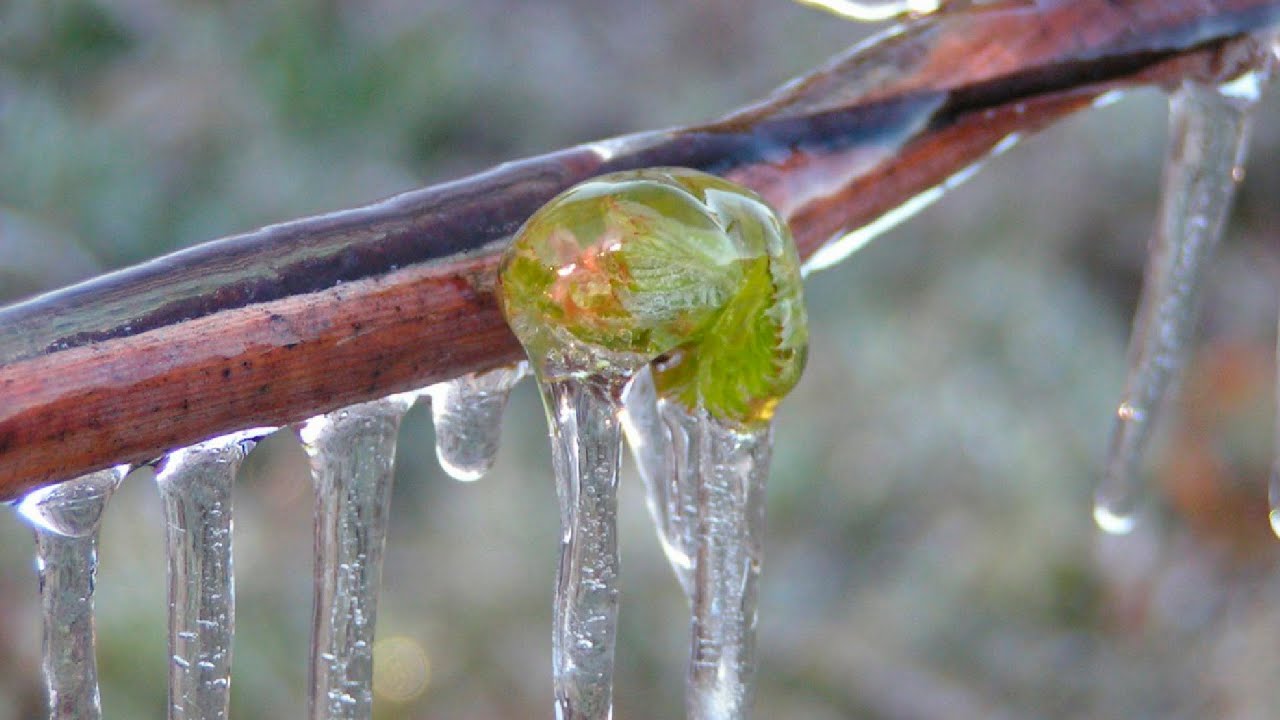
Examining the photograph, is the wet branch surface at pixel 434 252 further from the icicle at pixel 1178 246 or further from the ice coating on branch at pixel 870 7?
the ice coating on branch at pixel 870 7

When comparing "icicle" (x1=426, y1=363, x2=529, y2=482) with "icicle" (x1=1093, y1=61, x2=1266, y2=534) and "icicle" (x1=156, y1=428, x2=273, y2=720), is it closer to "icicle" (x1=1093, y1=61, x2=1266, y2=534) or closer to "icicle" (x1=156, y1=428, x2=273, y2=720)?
"icicle" (x1=156, y1=428, x2=273, y2=720)

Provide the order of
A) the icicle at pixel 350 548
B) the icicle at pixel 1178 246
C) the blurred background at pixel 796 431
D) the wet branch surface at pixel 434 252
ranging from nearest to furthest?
the wet branch surface at pixel 434 252 < the icicle at pixel 350 548 < the icicle at pixel 1178 246 < the blurred background at pixel 796 431

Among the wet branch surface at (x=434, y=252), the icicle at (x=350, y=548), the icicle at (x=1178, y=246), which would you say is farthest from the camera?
the icicle at (x=1178, y=246)

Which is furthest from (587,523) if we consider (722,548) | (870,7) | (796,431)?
(796,431)

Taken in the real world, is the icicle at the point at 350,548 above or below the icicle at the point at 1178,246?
below

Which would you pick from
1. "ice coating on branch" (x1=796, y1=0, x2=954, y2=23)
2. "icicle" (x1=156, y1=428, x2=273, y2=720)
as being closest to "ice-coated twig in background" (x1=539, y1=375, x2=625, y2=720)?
"icicle" (x1=156, y1=428, x2=273, y2=720)

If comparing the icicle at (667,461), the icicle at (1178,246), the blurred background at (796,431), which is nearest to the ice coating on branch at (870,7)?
the icicle at (1178,246)

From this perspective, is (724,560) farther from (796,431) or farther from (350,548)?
(796,431)
